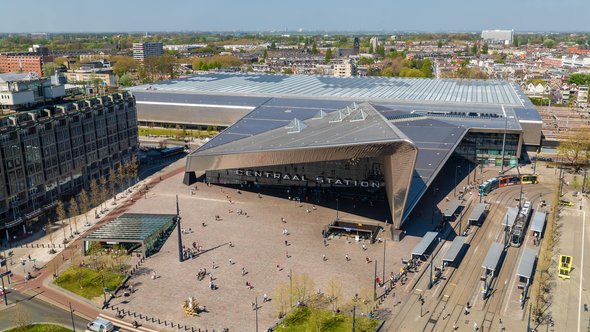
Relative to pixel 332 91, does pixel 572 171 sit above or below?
below

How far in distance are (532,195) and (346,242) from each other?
32204mm

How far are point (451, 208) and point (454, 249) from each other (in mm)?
12378

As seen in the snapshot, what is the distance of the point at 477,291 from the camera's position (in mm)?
43531

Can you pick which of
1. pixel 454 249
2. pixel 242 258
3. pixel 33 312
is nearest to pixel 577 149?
pixel 454 249

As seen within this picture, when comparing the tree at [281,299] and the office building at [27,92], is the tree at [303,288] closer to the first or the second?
the tree at [281,299]

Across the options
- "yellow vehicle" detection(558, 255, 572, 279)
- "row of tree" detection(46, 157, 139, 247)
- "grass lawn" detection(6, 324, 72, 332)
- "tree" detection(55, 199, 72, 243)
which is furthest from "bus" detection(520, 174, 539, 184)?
"grass lawn" detection(6, 324, 72, 332)

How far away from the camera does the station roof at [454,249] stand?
156 ft

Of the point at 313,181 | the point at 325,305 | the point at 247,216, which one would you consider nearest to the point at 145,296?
the point at 325,305

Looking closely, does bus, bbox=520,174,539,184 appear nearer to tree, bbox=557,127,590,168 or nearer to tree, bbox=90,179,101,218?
tree, bbox=557,127,590,168

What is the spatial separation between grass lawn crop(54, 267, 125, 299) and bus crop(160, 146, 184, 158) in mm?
44831

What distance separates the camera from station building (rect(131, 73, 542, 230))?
54.9 meters

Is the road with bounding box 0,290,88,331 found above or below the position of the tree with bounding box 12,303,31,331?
below

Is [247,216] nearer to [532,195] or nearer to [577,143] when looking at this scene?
[532,195]

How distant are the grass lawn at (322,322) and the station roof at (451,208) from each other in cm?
2468
